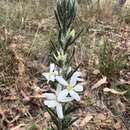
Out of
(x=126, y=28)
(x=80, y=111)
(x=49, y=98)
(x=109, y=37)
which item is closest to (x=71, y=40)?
(x=49, y=98)

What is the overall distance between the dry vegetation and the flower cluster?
65.6 inches

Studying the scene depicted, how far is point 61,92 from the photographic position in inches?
93.8

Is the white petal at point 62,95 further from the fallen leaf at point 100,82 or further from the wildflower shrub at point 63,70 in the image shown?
the fallen leaf at point 100,82

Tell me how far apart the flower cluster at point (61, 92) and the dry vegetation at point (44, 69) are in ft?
5.47

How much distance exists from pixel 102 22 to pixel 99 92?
6.97ft

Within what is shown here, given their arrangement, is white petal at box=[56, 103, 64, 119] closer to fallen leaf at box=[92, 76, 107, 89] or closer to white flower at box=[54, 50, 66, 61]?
white flower at box=[54, 50, 66, 61]

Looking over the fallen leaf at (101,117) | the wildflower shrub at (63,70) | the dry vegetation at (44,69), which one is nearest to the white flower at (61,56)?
the wildflower shrub at (63,70)

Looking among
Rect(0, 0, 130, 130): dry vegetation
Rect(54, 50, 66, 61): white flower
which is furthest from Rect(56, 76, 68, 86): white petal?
Rect(0, 0, 130, 130): dry vegetation

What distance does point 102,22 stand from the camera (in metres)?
6.59

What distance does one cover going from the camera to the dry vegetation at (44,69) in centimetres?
430

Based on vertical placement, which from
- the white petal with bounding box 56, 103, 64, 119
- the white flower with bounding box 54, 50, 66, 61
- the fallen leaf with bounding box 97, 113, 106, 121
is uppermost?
the white flower with bounding box 54, 50, 66, 61

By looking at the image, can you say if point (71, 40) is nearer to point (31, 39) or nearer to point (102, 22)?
point (31, 39)

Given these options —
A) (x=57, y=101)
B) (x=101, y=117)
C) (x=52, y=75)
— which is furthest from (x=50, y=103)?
(x=101, y=117)

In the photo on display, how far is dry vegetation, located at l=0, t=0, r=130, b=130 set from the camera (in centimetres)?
430
